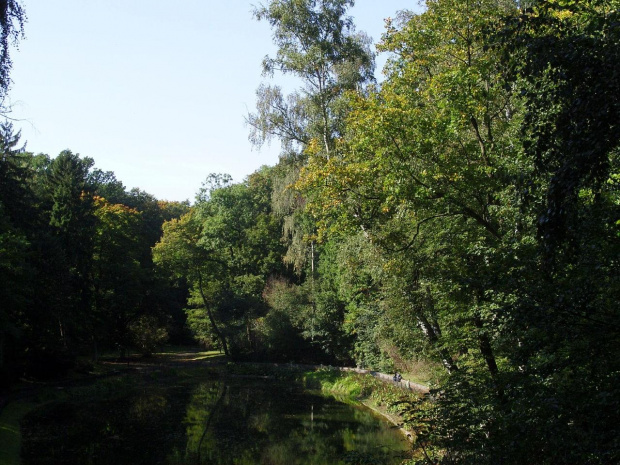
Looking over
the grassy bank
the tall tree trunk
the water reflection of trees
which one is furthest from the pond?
the tall tree trunk

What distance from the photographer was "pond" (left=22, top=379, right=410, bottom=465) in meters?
15.2

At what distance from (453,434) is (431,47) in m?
9.35

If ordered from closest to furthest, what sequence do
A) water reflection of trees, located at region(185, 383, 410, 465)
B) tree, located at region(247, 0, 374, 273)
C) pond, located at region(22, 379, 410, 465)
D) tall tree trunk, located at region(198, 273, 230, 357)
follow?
pond, located at region(22, 379, 410, 465)
water reflection of trees, located at region(185, 383, 410, 465)
tree, located at region(247, 0, 374, 273)
tall tree trunk, located at region(198, 273, 230, 357)

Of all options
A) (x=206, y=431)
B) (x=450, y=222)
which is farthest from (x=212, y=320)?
(x=450, y=222)

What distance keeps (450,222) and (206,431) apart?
1189 cm

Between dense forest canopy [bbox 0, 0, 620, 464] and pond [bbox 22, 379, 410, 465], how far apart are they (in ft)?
9.54

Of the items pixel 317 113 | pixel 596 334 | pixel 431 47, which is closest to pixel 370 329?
pixel 317 113

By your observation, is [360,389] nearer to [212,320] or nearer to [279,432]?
[279,432]

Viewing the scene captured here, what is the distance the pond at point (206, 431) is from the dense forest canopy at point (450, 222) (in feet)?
9.54

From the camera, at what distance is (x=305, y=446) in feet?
56.2

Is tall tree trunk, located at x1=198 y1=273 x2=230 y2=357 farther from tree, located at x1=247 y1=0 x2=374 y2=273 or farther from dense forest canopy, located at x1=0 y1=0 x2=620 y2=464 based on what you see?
tree, located at x1=247 y1=0 x2=374 y2=273

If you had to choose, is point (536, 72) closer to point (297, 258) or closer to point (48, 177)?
point (297, 258)

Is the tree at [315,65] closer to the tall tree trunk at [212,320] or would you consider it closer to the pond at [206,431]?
the pond at [206,431]

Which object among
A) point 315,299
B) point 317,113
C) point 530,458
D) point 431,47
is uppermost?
point 317,113
